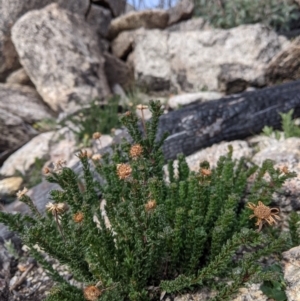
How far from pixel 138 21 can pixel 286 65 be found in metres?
4.83

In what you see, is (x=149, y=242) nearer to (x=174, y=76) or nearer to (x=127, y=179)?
(x=127, y=179)

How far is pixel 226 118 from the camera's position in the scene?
4.31 metres

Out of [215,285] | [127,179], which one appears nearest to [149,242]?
[127,179]

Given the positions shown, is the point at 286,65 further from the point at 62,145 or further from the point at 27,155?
the point at 27,155

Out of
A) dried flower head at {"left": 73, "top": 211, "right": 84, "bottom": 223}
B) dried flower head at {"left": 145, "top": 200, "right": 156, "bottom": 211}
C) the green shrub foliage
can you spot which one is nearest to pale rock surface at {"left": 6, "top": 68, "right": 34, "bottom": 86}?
the green shrub foliage

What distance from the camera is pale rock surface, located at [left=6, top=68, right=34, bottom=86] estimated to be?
7.82 m

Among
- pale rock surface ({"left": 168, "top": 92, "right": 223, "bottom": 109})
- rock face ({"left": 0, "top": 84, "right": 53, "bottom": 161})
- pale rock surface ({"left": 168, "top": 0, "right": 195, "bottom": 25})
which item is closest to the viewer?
pale rock surface ({"left": 168, "top": 92, "right": 223, "bottom": 109})

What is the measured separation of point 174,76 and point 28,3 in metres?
3.91

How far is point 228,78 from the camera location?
7012 millimetres

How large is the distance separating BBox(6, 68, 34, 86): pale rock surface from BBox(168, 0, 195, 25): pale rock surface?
15.1 feet

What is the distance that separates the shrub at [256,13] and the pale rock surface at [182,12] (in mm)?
1448

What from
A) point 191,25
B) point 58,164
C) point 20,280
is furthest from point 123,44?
point 58,164

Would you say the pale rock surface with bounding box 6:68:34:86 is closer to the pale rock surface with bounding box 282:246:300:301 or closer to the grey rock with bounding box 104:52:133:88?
the grey rock with bounding box 104:52:133:88

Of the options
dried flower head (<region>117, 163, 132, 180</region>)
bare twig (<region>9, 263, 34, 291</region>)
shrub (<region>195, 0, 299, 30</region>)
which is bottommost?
bare twig (<region>9, 263, 34, 291</region>)
